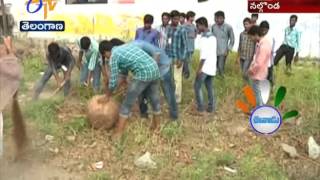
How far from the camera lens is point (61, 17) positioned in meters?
10.2

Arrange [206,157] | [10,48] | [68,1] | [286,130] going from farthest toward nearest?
[68,1] < [286,130] < [206,157] < [10,48]

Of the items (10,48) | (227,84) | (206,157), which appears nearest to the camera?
(10,48)

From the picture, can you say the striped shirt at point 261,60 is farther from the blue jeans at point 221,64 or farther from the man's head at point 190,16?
the man's head at point 190,16

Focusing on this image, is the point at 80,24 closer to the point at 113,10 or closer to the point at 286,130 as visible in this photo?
the point at 113,10

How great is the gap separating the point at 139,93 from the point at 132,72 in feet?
0.78

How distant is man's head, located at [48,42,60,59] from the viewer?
755cm

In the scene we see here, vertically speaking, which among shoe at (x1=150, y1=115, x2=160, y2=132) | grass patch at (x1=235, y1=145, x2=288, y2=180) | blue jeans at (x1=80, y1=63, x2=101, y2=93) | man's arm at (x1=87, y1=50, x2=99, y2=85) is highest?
man's arm at (x1=87, y1=50, x2=99, y2=85)

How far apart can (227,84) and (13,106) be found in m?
3.17

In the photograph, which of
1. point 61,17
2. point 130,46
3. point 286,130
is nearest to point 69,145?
point 130,46

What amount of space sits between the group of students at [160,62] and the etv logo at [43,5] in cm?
103

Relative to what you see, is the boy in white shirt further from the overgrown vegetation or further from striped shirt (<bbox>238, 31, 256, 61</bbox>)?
striped shirt (<bbox>238, 31, 256, 61</bbox>)

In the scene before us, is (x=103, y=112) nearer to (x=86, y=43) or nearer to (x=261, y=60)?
(x=86, y=43)

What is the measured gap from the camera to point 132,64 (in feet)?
21.0

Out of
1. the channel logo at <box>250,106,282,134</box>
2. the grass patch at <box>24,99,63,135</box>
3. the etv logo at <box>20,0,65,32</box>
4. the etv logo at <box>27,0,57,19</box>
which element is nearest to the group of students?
the grass patch at <box>24,99,63,135</box>
